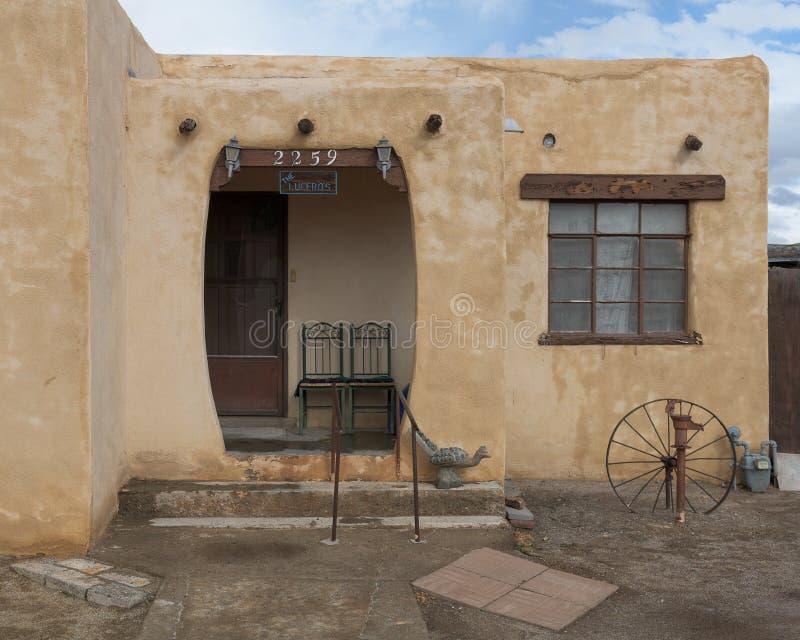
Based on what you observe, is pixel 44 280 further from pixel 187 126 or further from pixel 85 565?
pixel 85 565

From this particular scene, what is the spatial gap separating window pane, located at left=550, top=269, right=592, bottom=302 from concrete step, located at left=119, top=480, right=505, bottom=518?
2.54 meters

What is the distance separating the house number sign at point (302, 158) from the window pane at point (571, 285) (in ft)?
9.26

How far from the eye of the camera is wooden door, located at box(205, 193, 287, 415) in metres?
8.36

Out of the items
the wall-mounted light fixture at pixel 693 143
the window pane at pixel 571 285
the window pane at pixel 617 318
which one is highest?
the wall-mounted light fixture at pixel 693 143

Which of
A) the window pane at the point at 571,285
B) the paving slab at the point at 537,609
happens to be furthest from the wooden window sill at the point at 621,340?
the paving slab at the point at 537,609

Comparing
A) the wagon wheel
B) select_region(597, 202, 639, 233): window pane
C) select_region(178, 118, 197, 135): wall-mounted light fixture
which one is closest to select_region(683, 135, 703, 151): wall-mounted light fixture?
select_region(597, 202, 639, 233): window pane

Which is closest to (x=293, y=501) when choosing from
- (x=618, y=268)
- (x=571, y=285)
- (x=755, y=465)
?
(x=571, y=285)

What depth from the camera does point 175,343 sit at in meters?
6.15

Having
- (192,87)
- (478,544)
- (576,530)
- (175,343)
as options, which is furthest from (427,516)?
(192,87)

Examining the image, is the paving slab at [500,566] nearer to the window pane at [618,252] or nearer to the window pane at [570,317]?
the window pane at [570,317]

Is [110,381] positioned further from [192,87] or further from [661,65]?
[661,65]

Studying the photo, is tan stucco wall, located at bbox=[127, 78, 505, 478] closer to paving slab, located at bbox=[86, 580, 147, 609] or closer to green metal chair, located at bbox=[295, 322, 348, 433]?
paving slab, located at bbox=[86, 580, 147, 609]

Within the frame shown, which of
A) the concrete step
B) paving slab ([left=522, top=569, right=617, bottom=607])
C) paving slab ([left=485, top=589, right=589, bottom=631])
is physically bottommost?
paving slab ([left=485, top=589, right=589, bottom=631])

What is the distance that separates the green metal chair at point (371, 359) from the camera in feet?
26.5
